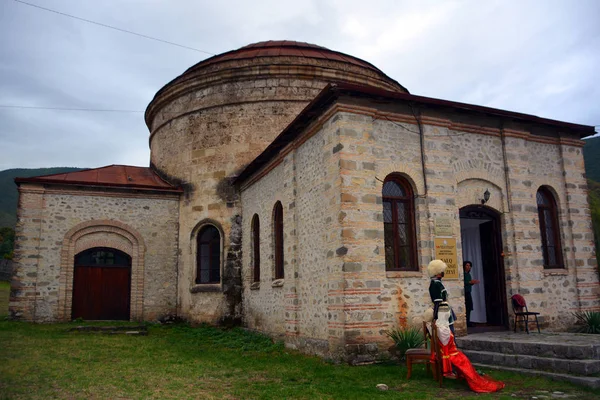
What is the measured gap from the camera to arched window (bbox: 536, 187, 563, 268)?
1119 centimetres

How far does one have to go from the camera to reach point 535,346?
297 inches

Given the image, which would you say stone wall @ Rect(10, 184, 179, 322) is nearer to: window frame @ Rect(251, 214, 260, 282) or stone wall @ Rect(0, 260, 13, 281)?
window frame @ Rect(251, 214, 260, 282)

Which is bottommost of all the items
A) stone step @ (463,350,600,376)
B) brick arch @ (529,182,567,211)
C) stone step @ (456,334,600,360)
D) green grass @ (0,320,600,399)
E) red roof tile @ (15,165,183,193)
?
green grass @ (0,320,600,399)

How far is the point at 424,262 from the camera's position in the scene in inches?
368

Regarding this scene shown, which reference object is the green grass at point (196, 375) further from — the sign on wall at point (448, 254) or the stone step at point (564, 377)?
the sign on wall at point (448, 254)

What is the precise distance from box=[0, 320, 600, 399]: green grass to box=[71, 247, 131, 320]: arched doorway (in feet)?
11.8

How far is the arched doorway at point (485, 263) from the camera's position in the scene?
1036cm

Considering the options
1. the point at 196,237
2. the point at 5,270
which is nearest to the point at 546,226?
the point at 196,237

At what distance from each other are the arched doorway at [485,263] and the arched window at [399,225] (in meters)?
1.42

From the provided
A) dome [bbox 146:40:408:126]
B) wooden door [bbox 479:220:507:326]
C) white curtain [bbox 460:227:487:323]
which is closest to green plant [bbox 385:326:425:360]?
wooden door [bbox 479:220:507:326]

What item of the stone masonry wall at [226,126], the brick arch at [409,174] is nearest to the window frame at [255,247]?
the stone masonry wall at [226,126]

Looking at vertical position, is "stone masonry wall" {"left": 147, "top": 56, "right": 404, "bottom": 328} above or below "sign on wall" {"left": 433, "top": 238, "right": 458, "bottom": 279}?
above

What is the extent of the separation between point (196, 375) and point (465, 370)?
425cm

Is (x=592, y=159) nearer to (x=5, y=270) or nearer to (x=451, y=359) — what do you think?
(x=451, y=359)
